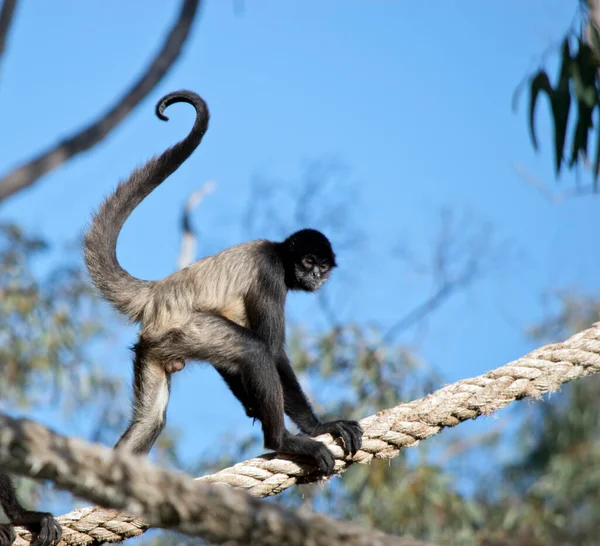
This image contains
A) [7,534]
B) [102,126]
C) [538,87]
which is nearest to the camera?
[102,126]

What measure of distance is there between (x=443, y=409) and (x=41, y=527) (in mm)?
2375

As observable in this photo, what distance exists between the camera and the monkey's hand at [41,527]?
4.81 meters

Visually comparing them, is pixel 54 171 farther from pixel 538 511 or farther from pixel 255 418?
pixel 538 511

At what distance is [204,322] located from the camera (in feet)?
19.6

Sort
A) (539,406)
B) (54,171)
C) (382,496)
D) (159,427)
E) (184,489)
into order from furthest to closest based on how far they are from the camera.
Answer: (539,406) < (382,496) < (159,427) < (54,171) < (184,489)

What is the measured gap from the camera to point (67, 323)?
550 inches

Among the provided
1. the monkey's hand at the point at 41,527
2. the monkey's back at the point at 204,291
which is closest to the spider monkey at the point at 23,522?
the monkey's hand at the point at 41,527

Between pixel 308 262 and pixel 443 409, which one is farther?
pixel 308 262

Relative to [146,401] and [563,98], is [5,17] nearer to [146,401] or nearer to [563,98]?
[146,401]

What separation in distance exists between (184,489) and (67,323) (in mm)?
12204

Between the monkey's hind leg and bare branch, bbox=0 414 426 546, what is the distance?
3.52m

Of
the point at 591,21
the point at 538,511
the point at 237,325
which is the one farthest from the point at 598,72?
the point at 538,511

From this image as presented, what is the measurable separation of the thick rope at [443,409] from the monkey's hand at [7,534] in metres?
0.13

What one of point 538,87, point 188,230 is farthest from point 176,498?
point 188,230
